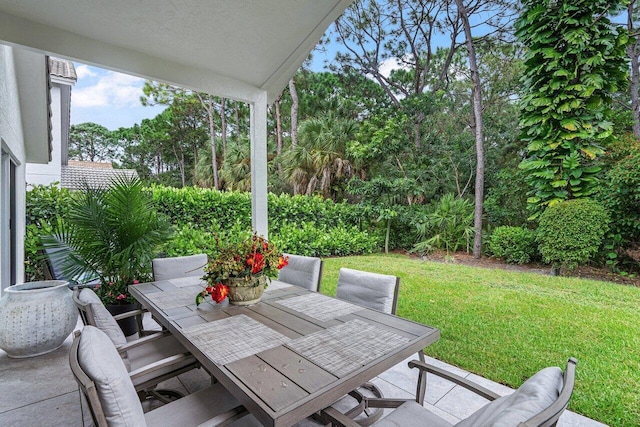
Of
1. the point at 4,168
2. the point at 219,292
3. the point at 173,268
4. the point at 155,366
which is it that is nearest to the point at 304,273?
the point at 219,292

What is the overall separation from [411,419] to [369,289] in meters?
0.99

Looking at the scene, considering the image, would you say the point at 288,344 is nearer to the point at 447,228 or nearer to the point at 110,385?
the point at 110,385

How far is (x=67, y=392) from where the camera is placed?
7.60 feet

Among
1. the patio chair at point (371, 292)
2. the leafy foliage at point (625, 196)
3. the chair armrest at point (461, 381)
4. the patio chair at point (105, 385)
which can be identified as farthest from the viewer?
the leafy foliage at point (625, 196)

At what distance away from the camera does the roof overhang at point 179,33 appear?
98.0 inches

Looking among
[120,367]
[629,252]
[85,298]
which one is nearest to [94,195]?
[85,298]

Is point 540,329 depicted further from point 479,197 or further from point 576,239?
point 479,197

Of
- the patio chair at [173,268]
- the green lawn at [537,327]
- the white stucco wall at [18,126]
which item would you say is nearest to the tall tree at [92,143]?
the white stucco wall at [18,126]

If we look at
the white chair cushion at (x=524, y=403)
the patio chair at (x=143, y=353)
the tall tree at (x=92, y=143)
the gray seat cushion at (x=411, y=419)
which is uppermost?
the tall tree at (x=92, y=143)

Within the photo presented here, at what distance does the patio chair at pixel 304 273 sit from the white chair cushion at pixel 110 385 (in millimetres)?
1717

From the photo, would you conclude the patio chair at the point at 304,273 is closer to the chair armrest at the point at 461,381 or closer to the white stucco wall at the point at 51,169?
the chair armrest at the point at 461,381

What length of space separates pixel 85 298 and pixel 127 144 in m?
23.3

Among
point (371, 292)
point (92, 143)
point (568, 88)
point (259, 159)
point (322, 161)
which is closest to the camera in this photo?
point (371, 292)

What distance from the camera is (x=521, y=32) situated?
6.05 m
